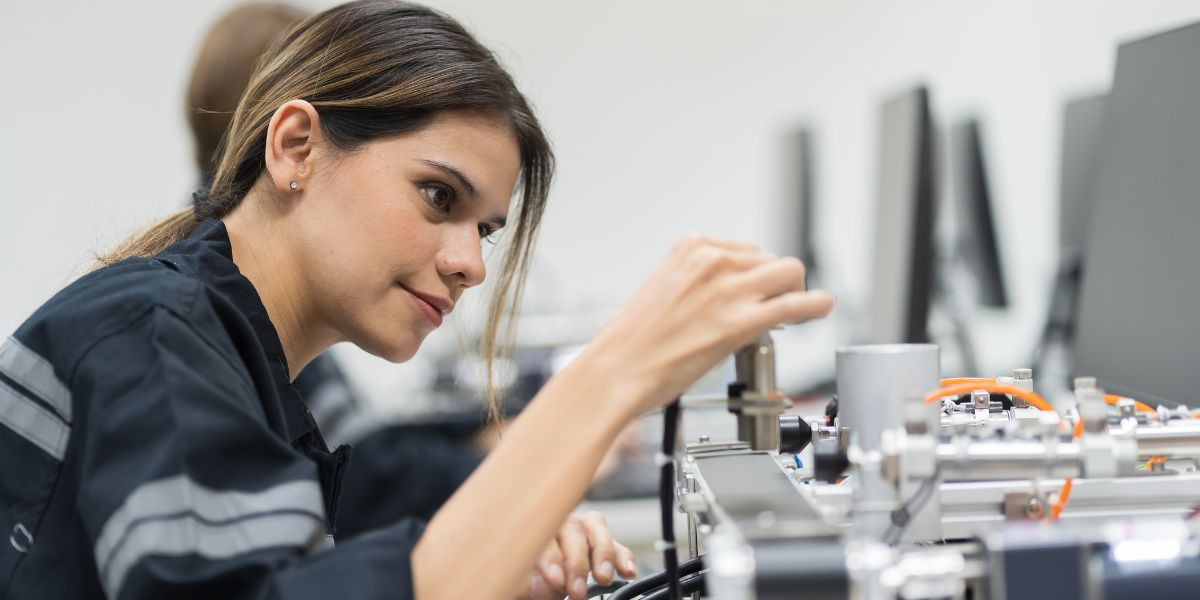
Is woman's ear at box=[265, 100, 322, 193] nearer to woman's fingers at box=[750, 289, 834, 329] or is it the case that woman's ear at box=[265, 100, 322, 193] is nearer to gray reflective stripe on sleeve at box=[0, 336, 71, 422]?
gray reflective stripe on sleeve at box=[0, 336, 71, 422]

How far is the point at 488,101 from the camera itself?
104cm

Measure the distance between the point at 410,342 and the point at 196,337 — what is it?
0.34 metres

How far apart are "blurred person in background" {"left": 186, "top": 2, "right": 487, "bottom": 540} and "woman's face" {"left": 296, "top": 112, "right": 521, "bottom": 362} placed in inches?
31.5

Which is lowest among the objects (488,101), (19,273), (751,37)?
(19,273)

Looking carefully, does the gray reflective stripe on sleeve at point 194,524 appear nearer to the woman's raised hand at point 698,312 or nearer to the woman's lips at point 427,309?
the woman's raised hand at point 698,312

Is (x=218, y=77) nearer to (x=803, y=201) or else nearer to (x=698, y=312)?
(x=698, y=312)

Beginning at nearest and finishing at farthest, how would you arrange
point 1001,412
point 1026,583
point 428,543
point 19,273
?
point 1026,583 < point 428,543 < point 1001,412 < point 19,273

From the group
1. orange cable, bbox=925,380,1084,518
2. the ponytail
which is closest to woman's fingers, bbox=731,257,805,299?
orange cable, bbox=925,380,1084,518

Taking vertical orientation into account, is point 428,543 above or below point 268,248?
below

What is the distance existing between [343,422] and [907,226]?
1.10m

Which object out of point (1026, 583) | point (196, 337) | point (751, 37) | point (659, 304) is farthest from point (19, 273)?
point (1026, 583)

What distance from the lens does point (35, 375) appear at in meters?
0.75

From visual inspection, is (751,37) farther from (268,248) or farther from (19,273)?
(268,248)

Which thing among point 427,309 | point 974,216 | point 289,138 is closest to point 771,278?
point 427,309
